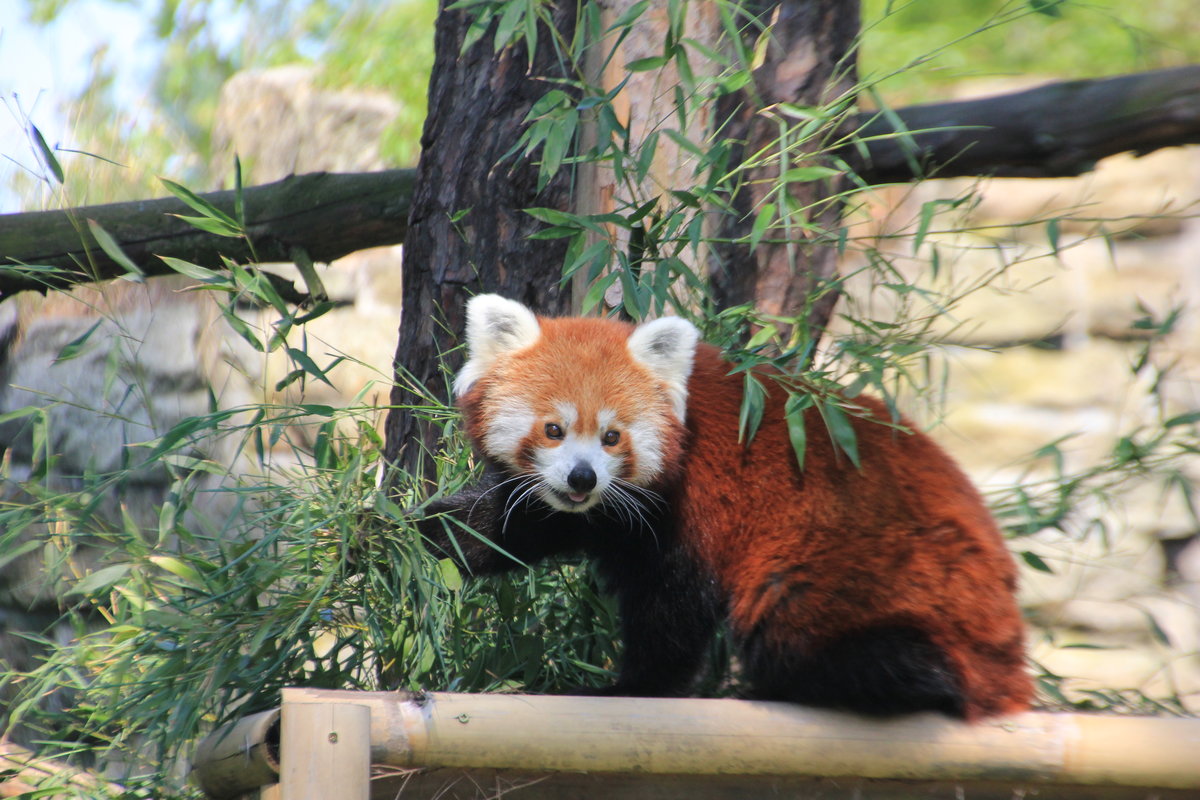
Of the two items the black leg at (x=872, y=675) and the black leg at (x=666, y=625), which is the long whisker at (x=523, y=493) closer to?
the black leg at (x=666, y=625)

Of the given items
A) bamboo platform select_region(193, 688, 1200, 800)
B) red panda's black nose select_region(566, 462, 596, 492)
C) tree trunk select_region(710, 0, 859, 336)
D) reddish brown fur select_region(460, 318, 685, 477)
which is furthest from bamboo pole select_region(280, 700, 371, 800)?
tree trunk select_region(710, 0, 859, 336)

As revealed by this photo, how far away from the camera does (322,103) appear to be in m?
6.63

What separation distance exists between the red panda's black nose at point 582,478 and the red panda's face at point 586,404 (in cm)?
1

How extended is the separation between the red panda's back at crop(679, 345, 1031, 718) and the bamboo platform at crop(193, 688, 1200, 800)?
113mm

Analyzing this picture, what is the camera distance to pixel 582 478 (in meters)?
2.04

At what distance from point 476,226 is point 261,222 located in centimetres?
77

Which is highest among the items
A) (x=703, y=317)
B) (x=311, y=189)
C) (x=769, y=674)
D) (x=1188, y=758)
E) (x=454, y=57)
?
(x=454, y=57)

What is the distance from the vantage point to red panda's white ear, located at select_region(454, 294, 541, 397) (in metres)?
2.20

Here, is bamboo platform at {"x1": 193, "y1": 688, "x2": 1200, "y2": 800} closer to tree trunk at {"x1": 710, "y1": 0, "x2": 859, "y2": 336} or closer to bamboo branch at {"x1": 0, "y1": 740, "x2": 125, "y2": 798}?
bamboo branch at {"x1": 0, "y1": 740, "x2": 125, "y2": 798}

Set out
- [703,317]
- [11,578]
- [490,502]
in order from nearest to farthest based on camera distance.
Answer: [490,502], [703,317], [11,578]

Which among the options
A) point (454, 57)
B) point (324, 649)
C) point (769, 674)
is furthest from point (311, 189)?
point (324, 649)

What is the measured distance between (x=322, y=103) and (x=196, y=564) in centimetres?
511

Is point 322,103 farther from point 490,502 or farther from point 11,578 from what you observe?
point 490,502

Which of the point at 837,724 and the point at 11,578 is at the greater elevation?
the point at 11,578
